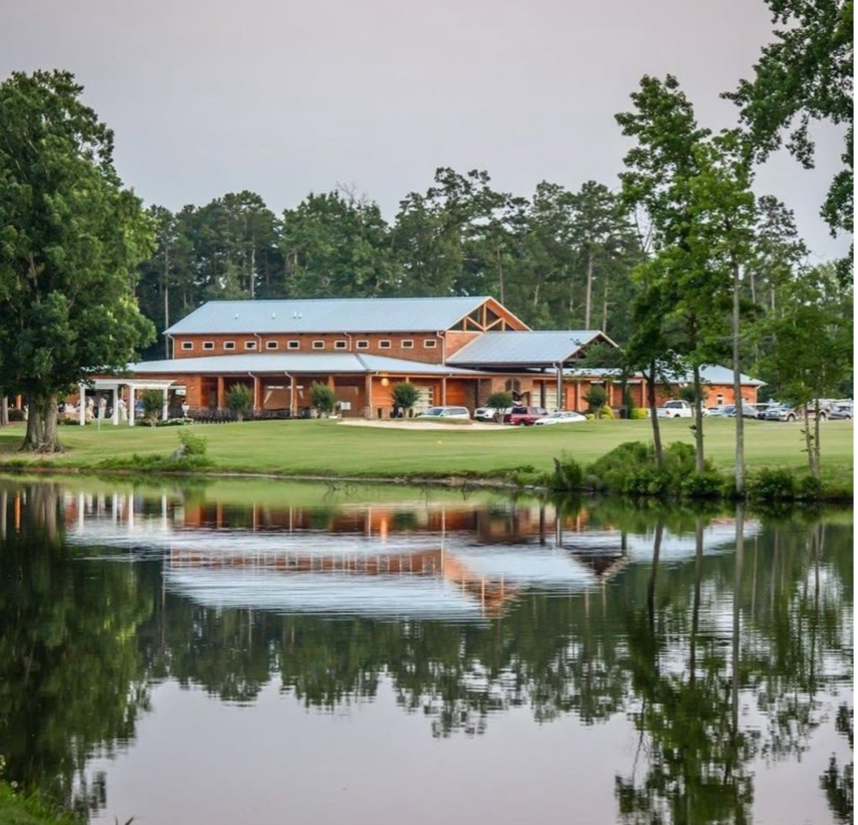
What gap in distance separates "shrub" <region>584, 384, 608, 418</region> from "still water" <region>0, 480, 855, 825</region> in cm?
6570

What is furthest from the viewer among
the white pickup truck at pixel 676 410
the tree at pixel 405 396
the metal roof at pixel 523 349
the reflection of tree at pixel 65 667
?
the metal roof at pixel 523 349

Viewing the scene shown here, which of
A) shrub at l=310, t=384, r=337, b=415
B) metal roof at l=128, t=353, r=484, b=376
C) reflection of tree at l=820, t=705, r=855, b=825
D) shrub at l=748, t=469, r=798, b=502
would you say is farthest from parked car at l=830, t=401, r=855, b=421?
reflection of tree at l=820, t=705, r=855, b=825

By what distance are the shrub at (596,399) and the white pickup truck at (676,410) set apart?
3.35 metres

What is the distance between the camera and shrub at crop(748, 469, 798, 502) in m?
47.9

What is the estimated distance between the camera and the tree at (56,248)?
69562 millimetres

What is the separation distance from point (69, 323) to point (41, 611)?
4567 centimetres

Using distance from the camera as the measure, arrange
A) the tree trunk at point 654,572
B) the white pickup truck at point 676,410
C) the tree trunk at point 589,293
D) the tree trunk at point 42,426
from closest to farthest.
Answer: the tree trunk at point 654,572
the tree trunk at point 42,426
the white pickup truck at point 676,410
the tree trunk at point 589,293

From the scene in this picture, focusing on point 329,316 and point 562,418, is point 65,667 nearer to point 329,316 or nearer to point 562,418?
point 562,418

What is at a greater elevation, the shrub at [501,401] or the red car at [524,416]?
the shrub at [501,401]

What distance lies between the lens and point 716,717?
61.8 ft

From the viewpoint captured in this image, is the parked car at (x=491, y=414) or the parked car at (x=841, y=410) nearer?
the parked car at (x=491, y=414)

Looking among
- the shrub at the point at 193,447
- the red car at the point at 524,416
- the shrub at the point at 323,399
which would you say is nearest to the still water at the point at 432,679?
the shrub at the point at 193,447

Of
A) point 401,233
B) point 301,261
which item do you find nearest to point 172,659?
point 401,233

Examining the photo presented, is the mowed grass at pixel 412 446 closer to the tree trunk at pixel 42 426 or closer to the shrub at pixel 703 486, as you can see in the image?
the tree trunk at pixel 42 426
